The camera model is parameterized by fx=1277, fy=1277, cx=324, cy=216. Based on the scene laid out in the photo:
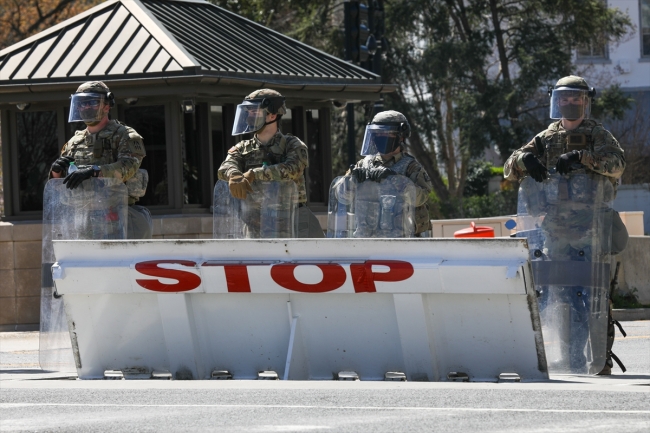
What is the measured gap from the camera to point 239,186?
9.18 meters

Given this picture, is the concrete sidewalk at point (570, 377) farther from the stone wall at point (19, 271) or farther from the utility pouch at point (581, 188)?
the utility pouch at point (581, 188)

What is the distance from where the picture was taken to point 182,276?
8.36 m

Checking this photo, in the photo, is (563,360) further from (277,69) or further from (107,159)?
(277,69)

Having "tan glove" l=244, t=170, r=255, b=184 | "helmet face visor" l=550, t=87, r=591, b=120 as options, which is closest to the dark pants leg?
"helmet face visor" l=550, t=87, r=591, b=120

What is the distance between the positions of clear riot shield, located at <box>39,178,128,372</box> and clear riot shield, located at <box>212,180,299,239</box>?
0.76m

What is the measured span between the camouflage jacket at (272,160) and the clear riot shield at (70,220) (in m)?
0.88

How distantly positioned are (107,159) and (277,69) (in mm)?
7309

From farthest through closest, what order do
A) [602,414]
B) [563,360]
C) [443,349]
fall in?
[563,360]
[443,349]
[602,414]

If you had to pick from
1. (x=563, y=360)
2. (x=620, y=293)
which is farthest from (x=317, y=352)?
(x=620, y=293)

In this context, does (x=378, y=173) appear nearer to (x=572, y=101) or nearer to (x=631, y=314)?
(x=572, y=101)

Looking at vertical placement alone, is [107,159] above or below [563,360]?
above

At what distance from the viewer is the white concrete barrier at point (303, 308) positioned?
7.86 metres

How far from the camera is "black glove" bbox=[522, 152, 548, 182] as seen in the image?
8664mm

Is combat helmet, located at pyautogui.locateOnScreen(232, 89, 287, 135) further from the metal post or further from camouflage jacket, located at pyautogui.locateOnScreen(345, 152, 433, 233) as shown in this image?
the metal post
